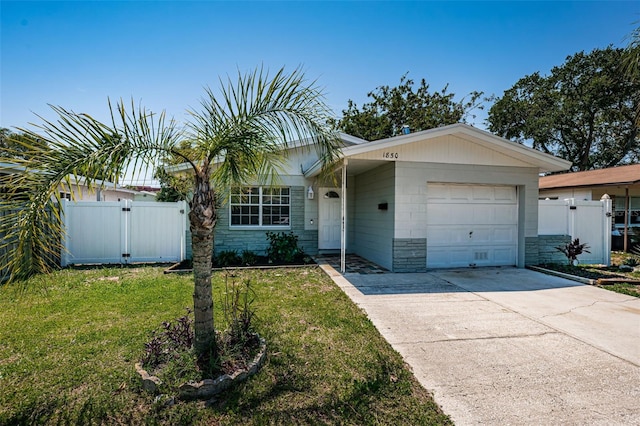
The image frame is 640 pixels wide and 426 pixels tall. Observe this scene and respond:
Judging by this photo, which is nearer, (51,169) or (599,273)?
(51,169)

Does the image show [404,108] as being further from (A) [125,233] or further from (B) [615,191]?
(A) [125,233]

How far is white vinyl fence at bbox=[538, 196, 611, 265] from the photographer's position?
362 inches

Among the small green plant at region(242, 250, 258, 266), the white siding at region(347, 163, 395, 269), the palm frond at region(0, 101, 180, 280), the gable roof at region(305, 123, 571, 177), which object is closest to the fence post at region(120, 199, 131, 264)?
the small green plant at region(242, 250, 258, 266)

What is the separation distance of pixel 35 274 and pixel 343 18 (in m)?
8.58

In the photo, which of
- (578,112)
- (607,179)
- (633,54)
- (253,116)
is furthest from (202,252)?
(578,112)

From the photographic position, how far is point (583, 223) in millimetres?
9375

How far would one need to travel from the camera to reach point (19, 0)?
565 cm

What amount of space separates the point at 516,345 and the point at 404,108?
951 inches

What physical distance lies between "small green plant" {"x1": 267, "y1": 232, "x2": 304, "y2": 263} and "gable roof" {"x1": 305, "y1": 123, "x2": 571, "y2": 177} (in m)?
2.39

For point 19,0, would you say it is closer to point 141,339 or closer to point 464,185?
point 141,339

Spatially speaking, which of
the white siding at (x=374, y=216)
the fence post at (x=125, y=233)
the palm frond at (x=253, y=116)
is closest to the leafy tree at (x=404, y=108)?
the white siding at (x=374, y=216)

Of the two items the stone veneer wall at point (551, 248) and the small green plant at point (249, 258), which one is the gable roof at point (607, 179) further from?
the small green plant at point (249, 258)

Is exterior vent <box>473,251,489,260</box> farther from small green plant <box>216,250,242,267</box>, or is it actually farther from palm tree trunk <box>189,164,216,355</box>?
palm tree trunk <box>189,164,216,355</box>

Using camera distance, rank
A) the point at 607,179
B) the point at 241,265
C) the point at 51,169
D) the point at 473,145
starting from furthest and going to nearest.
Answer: the point at 607,179 → the point at 241,265 → the point at 473,145 → the point at 51,169
